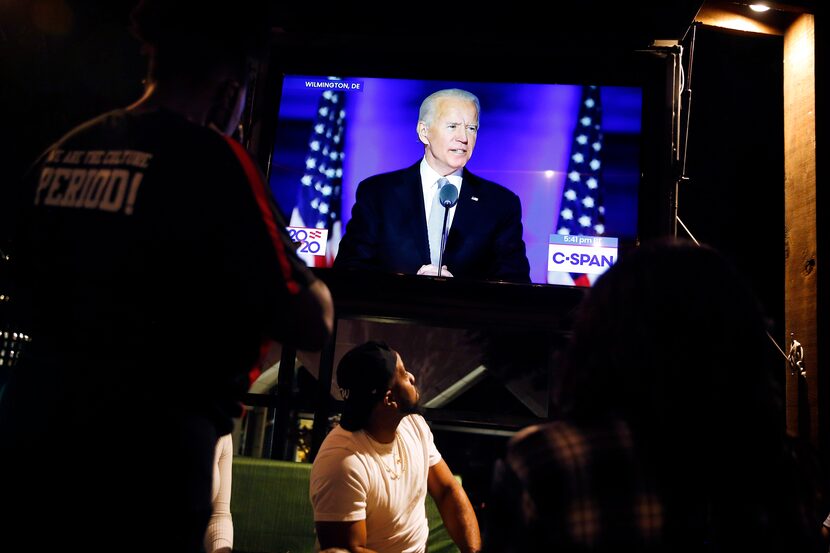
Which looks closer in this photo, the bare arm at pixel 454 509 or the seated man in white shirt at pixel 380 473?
the seated man in white shirt at pixel 380 473

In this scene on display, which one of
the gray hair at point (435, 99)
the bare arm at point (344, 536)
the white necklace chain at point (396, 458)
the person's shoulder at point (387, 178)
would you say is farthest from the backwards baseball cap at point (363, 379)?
the gray hair at point (435, 99)

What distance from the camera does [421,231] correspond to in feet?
14.0

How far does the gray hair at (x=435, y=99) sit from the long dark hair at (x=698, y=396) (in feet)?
10.4

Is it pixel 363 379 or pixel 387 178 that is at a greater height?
pixel 387 178

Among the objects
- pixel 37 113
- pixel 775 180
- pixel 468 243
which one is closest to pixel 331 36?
pixel 468 243

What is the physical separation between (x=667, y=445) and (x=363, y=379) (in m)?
2.33

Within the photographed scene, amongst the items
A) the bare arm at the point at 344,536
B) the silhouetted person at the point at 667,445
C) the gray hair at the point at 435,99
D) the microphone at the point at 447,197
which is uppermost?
the gray hair at the point at 435,99

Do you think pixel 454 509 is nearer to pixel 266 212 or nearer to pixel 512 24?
pixel 266 212

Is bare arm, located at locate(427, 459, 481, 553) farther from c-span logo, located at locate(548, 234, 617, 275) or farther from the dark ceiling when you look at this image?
the dark ceiling

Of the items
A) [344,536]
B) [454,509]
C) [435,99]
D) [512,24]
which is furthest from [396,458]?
[512,24]

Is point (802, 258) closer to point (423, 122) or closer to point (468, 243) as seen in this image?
point (468, 243)

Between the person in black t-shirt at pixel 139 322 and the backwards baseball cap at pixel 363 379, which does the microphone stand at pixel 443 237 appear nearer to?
the backwards baseball cap at pixel 363 379

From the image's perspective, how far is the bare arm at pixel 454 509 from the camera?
11.3 ft

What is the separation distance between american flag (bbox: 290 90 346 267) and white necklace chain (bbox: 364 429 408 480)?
4.19ft
